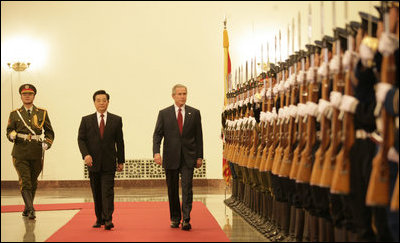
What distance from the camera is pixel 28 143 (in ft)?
24.8

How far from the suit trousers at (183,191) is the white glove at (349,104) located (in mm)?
2778

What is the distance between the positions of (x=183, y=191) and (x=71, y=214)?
90.8 inches

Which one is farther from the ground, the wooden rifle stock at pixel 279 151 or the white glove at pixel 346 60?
the white glove at pixel 346 60

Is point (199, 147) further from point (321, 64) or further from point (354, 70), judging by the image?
point (354, 70)

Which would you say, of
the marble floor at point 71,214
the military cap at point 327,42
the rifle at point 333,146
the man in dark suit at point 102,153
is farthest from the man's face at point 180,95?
the rifle at point 333,146

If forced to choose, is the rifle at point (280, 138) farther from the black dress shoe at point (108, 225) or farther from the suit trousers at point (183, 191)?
the black dress shoe at point (108, 225)

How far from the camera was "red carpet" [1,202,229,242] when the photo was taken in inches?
229

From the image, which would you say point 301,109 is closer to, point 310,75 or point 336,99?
point 310,75

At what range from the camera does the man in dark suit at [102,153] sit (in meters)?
6.37

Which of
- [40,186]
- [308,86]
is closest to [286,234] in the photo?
[308,86]

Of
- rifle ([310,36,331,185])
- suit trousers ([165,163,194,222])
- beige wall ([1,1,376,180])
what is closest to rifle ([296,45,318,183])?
rifle ([310,36,331,185])

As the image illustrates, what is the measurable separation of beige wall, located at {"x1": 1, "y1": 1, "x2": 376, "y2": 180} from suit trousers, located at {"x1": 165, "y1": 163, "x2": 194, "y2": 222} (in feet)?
21.5

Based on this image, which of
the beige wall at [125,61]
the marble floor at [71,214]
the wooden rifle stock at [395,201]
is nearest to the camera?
the wooden rifle stock at [395,201]

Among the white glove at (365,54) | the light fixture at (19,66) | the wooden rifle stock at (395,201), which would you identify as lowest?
the wooden rifle stock at (395,201)
